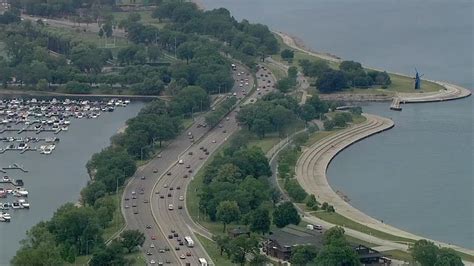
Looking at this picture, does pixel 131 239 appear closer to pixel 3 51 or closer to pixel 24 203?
pixel 24 203

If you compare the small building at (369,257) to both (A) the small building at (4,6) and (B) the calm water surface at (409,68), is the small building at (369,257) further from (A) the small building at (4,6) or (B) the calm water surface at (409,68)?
(A) the small building at (4,6)

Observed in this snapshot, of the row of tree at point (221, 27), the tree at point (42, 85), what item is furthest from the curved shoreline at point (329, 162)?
the tree at point (42, 85)

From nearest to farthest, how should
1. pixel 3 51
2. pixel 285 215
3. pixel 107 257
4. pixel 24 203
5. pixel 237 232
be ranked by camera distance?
pixel 107 257 → pixel 237 232 → pixel 285 215 → pixel 24 203 → pixel 3 51

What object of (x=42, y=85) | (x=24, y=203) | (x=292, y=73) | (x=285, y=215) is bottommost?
(x=24, y=203)

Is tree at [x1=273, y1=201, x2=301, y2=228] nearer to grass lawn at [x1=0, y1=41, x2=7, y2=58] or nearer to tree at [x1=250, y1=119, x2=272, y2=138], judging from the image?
tree at [x1=250, y1=119, x2=272, y2=138]

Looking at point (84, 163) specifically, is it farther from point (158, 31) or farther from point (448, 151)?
point (158, 31)

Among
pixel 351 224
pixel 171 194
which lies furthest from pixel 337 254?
pixel 171 194
